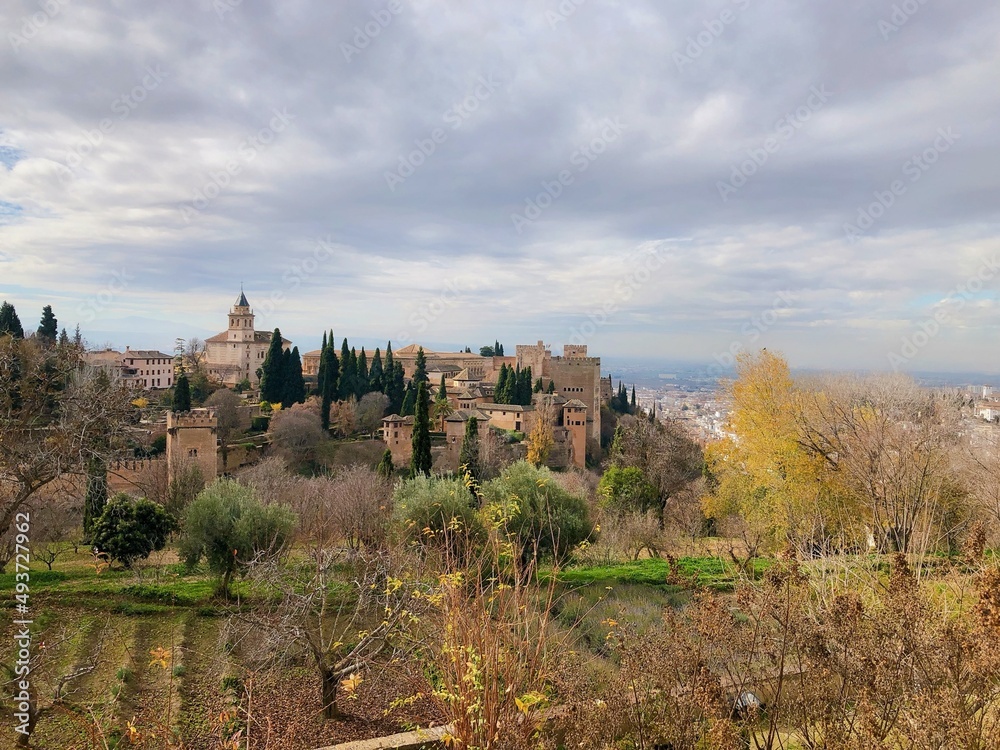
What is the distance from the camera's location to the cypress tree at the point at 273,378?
34.7 m

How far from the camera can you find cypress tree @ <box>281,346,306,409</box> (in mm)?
35125

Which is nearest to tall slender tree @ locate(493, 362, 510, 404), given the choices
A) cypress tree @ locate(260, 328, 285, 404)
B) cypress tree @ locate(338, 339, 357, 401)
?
cypress tree @ locate(338, 339, 357, 401)

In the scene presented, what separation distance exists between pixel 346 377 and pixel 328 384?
226 cm

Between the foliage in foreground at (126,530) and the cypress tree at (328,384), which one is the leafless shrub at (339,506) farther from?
the cypress tree at (328,384)

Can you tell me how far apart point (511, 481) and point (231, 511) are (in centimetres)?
568

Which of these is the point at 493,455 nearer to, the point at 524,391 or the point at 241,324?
the point at 524,391

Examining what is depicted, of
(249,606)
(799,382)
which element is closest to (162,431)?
(249,606)

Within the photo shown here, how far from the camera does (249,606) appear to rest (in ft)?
30.6

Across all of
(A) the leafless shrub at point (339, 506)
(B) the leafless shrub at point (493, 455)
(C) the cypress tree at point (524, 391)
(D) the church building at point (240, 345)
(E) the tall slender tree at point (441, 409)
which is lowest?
(B) the leafless shrub at point (493, 455)

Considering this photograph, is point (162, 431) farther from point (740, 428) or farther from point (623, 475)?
point (740, 428)

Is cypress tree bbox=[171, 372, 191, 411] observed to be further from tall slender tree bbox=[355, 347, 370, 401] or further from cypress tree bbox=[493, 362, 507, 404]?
cypress tree bbox=[493, 362, 507, 404]

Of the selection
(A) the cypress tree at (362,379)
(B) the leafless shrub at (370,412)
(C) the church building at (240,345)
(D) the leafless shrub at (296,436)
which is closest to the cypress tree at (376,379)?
(A) the cypress tree at (362,379)

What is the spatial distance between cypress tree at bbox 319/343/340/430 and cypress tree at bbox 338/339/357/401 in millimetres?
348

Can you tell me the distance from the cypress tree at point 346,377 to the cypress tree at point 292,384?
8.35ft
